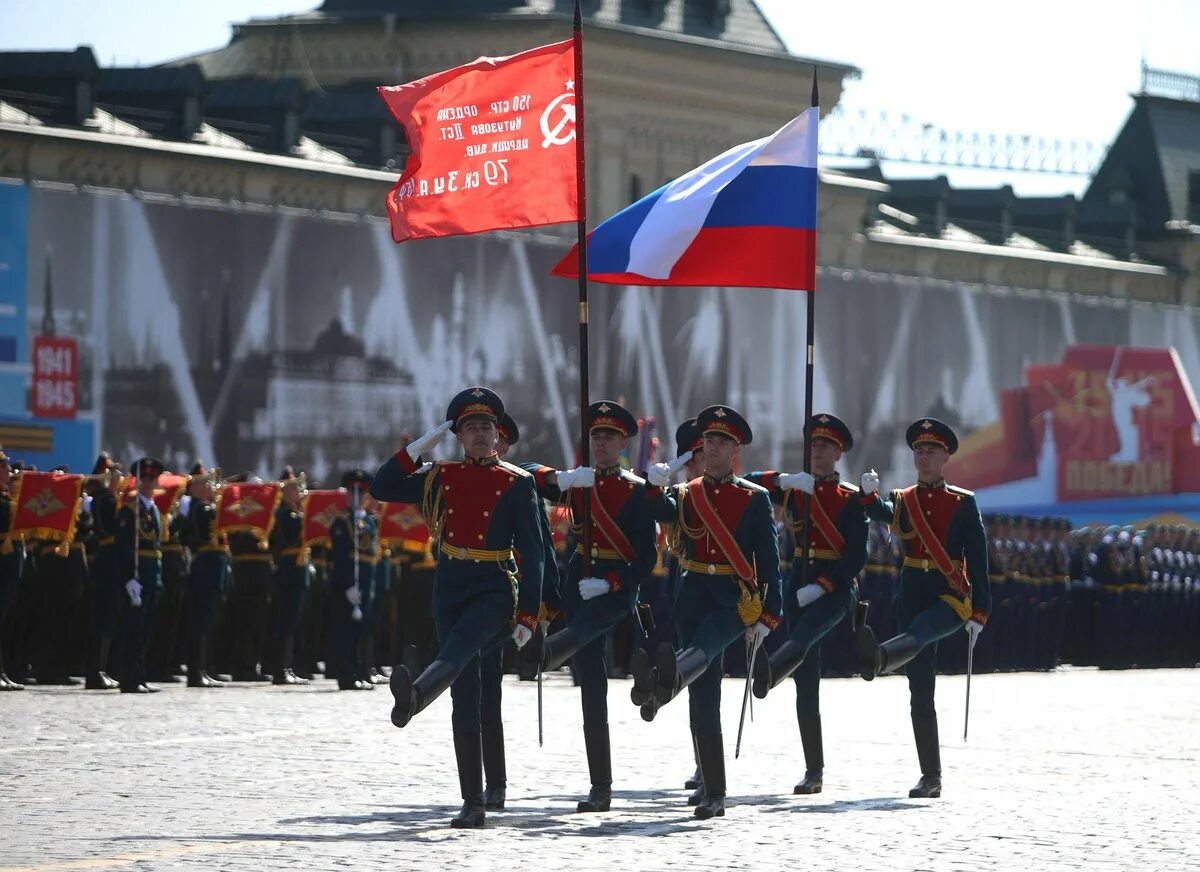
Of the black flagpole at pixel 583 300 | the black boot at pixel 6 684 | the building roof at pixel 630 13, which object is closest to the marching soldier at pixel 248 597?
the black boot at pixel 6 684

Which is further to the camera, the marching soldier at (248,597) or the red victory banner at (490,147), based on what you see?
the marching soldier at (248,597)

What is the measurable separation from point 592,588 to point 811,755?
1.50 metres

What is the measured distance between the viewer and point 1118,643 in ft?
98.2

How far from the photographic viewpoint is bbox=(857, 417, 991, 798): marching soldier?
12.2 metres

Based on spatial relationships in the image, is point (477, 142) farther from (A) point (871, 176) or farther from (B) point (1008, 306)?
(A) point (871, 176)

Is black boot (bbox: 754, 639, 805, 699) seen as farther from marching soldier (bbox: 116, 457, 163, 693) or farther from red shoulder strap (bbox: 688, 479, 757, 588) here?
marching soldier (bbox: 116, 457, 163, 693)

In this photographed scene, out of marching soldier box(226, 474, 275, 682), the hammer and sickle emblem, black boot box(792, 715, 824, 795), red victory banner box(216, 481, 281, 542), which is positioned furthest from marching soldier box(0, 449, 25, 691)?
black boot box(792, 715, 824, 795)

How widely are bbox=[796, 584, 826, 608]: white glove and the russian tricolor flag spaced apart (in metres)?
1.82

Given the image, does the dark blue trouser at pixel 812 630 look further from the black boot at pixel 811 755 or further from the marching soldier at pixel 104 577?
the marching soldier at pixel 104 577

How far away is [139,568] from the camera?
18547 mm

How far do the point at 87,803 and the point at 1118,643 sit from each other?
20806 mm

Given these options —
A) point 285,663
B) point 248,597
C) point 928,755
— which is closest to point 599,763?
point 928,755

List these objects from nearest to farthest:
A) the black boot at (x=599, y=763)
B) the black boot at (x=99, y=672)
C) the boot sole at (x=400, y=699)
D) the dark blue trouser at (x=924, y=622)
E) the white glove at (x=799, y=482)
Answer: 1. the boot sole at (x=400, y=699)
2. the black boot at (x=599, y=763)
3. the white glove at (x=799, y=482)
4. the dark blue trouser at (x=924, y=622)
5. the black boot at (x=99, y=672)

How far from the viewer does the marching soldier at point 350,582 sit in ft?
64.3
